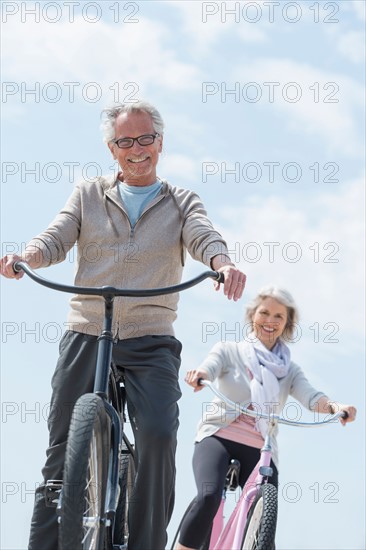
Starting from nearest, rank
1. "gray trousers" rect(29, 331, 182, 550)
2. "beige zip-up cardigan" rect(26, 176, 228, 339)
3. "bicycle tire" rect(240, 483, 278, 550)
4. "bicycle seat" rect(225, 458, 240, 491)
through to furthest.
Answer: "gray trousers" rect(29, 331, 182, 550)
"beige zip-up cardigan" rect(26, 176, 228, 339)
"bicycle tire" rect(240, 483, 278, 550)
"bicycle seat" rect(225, 458, 240, 491)

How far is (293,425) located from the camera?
22.7 feet

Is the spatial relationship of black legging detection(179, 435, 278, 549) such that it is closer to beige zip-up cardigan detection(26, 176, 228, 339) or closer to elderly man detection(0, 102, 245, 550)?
elderly man detection(0, 102, 245, 550)

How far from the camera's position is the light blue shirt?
5.88 meters

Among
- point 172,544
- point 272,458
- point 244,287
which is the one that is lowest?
point 172,544

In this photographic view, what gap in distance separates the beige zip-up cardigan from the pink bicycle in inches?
55.0

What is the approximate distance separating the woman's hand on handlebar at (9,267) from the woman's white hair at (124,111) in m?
0.84

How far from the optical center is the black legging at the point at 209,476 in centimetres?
730

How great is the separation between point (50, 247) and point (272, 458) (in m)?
2.31

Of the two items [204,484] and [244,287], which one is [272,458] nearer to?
[204,484]

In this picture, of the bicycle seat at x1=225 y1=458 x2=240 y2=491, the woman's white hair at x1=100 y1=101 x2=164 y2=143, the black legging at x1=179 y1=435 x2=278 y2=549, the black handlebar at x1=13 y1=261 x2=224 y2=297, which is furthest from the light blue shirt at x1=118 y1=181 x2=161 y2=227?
the bicycle seat at x1=225 y1=458 x2=240 y2=491

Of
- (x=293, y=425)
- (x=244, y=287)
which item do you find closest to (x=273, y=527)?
(x=293, y=425)

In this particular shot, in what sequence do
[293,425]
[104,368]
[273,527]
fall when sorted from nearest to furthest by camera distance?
[104,368] → [273,527] → [293,425]

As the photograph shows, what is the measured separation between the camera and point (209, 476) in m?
7.36

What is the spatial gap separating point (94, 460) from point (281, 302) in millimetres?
3181
